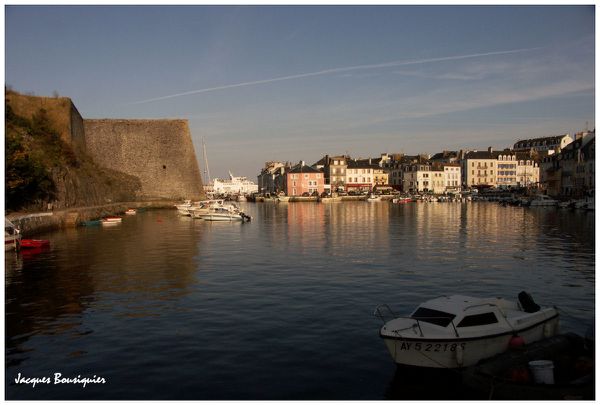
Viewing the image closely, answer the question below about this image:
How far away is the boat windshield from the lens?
40.2 feet

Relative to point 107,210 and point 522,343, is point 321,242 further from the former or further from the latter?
point 107,210

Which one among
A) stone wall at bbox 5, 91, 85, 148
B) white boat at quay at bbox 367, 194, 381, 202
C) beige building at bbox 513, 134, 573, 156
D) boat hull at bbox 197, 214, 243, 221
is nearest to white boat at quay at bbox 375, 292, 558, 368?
boat hull at bbox 197, 214, 243, 221

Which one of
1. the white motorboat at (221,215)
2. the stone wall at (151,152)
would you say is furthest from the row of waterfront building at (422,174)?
the white motorboat at (221,215)

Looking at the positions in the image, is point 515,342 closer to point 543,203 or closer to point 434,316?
point 434,316

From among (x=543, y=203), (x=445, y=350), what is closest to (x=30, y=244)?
(x=445, y=350)

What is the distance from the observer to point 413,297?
19953mm

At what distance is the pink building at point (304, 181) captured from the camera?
132750 mm

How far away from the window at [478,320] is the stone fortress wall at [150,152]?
318ft

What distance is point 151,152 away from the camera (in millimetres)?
107625

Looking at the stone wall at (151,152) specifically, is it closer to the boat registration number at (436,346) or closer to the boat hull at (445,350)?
A: the boat hull at (445,350)

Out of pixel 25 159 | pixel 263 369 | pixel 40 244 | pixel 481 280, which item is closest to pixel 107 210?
pixel 25 159

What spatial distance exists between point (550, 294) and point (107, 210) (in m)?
61.7

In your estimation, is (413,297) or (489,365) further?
(413,297)
